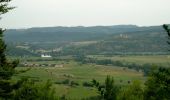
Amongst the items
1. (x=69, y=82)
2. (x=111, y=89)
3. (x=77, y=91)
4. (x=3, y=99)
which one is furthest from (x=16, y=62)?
(x=69, y=82)

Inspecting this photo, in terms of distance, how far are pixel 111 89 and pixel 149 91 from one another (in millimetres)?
26957

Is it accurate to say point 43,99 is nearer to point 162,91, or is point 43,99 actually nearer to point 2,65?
point 2,65

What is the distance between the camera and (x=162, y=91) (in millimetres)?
14500

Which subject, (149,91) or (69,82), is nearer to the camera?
(149,91)

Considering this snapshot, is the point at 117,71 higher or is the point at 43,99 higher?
the point at 43,99

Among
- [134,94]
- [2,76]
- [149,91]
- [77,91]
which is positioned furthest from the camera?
[77,91]

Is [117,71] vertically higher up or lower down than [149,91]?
lower down

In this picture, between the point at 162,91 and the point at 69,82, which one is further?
the point at 69,82

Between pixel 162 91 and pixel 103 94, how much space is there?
93.7 inches

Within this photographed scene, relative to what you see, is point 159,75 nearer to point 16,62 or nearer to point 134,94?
point 16,62

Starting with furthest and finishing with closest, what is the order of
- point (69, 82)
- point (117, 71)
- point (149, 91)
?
A: point (117, 71) < point (69, 82) < point (149, 91)

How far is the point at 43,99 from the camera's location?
4103 centimetres

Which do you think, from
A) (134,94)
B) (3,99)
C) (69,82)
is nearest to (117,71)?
(69,82)

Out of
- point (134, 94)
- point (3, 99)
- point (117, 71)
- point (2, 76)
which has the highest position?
point (2, 76)
